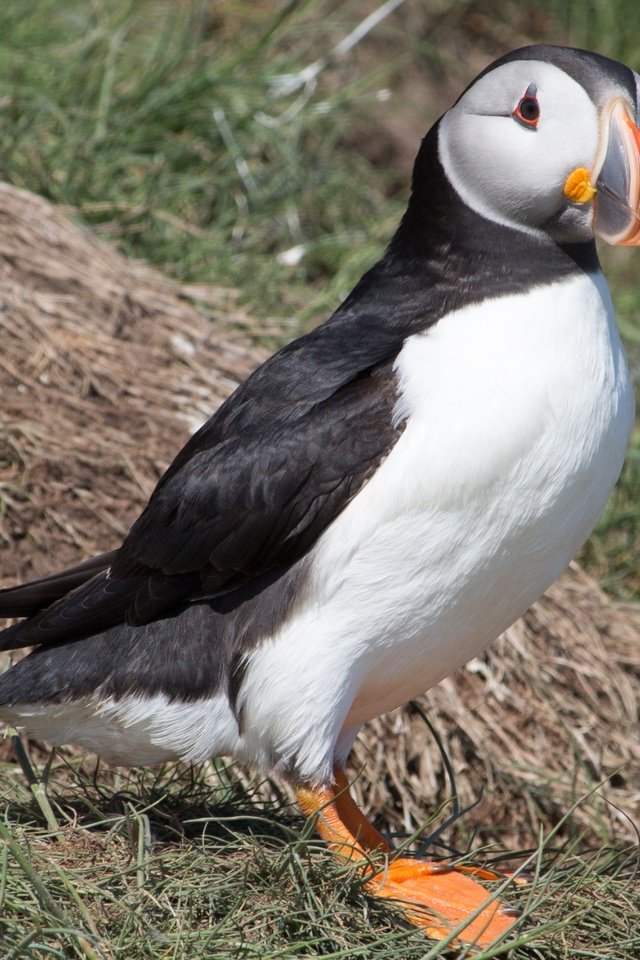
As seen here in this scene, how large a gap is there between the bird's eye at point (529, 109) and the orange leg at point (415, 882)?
166 centimetres

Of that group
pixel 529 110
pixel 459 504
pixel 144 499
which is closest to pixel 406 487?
pixel 459 504

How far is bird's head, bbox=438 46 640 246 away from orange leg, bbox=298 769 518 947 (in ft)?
4.85

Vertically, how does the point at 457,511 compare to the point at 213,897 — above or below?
above

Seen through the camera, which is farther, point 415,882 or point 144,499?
point 144,499

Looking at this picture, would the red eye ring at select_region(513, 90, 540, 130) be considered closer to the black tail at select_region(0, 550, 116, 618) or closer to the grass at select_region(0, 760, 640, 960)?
the black tail at select_region(0, 550, 116, 618)

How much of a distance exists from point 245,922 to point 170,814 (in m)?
0.62

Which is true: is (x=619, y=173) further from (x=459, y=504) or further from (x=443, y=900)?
(x=443, y=900)

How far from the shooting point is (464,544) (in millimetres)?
3055

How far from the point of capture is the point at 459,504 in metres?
3.01

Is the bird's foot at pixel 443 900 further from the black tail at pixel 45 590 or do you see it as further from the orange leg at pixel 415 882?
the black tail at pixel 45 590

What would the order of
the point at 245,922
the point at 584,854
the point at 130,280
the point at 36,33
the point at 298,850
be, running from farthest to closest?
the point at 36,33 → the point at 130,280 → the point at 584,854 → the point at 298,850 → the point at 245,922

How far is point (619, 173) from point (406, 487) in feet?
2.80

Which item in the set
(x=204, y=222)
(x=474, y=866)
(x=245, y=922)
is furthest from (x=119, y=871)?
(x=204, y=222)

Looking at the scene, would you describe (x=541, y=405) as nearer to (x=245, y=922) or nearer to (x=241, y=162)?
(x=245, y=922)
